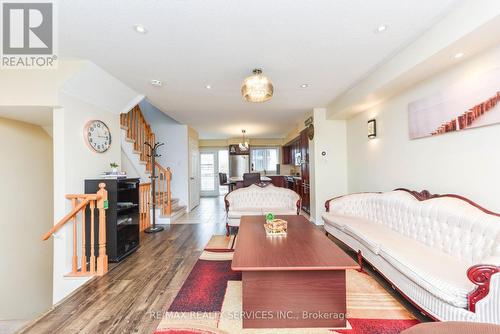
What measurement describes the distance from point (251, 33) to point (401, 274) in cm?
262

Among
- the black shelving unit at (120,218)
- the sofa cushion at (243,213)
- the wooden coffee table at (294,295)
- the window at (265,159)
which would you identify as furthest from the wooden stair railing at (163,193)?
the window at (265,159)

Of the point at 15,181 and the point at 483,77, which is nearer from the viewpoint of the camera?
the point at 483,77

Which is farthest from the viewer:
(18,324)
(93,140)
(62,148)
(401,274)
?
(93,140)

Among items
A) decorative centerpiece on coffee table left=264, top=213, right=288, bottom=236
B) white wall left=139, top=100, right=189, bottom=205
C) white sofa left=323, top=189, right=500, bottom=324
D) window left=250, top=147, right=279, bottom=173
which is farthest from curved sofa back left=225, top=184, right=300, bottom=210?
window left=250, top=147, right=279, bottom=173

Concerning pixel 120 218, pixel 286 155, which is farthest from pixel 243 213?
pixel 286 155

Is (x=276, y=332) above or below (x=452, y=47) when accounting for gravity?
below

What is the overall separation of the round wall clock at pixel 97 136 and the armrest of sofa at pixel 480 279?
425cm

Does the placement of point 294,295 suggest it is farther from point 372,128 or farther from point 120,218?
point 372,128

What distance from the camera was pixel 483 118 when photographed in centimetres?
205

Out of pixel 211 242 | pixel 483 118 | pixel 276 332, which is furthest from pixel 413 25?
pixel 211 242

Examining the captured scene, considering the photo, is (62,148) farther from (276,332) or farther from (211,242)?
(276,332)

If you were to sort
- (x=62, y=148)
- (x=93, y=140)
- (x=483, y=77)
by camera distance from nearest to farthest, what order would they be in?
(x=483, y=77) → (x=62, y=148) → (x=93, y=140)

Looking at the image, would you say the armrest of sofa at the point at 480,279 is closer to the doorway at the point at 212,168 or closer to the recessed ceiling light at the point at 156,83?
the recessed ceiling light at the point at 156,83

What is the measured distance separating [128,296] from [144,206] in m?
2.87
